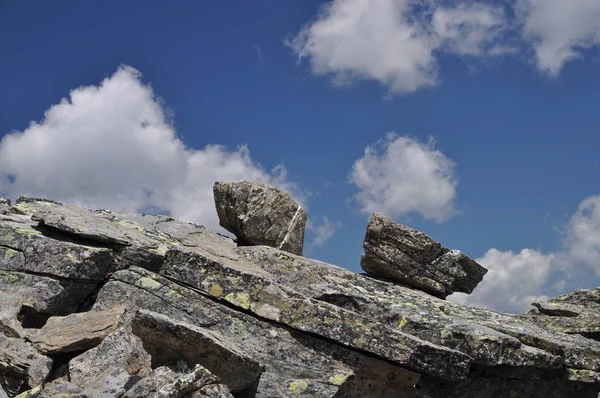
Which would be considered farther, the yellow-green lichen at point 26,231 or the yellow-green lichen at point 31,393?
the yellow-green lichen at point 26,231

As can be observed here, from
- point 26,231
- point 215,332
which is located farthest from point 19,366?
point 26,231

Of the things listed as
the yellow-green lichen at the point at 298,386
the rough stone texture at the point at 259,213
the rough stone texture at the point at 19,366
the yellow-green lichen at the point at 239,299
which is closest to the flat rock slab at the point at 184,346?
the yellow-green lichen at the point at 298,386

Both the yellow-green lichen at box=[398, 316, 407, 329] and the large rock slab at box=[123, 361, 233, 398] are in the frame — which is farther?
the yellow-green lichen at box=[398, 316, 407, 329]

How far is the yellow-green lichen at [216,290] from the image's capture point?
11.5 metres

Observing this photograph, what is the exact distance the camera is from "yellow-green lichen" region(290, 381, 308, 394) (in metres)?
10.2

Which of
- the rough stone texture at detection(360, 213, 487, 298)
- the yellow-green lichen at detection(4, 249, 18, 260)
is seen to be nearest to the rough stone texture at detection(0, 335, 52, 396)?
the yellow-green lichen at detection(4, 249, 18, 260)

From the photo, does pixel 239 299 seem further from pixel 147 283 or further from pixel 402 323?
pixel 402 323

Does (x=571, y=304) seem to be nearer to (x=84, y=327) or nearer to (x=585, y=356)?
(x=585, y=356)

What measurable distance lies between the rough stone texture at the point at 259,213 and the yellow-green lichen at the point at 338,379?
7.83m

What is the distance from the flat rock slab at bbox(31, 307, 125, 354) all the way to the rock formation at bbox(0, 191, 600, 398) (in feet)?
0.09

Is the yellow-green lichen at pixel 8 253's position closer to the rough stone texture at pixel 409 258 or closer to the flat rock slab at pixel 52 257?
the flat rock slab at pixel 52 257

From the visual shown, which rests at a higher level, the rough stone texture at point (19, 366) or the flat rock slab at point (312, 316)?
the flat rock slab at point (312, 316)

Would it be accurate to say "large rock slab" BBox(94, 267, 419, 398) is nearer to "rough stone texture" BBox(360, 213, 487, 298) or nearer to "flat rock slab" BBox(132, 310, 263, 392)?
"flat rock slab" BBox(132, 310, 263, 392)

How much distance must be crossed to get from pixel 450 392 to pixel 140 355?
649 cm
